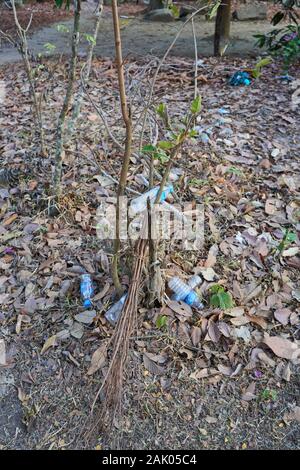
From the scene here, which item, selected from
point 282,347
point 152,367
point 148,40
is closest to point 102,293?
point 152,367

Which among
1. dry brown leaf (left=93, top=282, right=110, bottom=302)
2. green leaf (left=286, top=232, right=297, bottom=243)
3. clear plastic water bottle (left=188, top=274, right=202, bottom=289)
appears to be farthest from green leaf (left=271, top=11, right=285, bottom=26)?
dry brown leaf (left=93, top=282, right=110, bottom=302)

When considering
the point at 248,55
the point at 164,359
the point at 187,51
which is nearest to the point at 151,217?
the point at 164,359

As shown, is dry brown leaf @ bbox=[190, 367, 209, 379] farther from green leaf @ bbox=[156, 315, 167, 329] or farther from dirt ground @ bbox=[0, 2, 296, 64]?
dirt ground @ bbox=[0, 2, 296, 64]

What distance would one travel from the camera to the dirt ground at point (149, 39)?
549 cm

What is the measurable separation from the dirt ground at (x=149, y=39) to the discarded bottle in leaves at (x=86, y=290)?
3383 millimetres

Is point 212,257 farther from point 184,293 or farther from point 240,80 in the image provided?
point 240,80

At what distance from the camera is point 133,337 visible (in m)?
2.01

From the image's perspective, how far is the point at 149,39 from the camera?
6.39m

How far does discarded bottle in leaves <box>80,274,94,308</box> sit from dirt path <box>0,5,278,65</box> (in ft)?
11.2

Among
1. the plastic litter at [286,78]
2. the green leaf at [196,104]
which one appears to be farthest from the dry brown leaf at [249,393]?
the plastic litter at [286,78]

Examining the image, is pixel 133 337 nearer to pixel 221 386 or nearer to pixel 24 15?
pixel 221 386

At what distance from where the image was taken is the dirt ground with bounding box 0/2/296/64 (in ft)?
18.0

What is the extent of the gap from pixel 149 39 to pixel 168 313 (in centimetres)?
540

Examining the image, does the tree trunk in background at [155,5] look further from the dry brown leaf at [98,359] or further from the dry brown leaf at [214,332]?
the dry brown leaf at [98,359]
